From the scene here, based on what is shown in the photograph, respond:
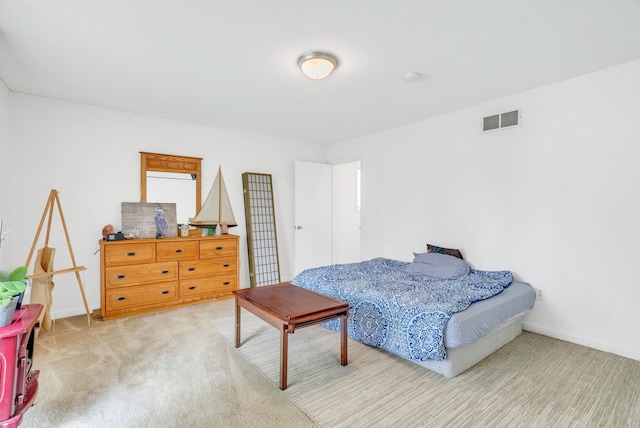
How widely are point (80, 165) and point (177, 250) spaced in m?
1.46

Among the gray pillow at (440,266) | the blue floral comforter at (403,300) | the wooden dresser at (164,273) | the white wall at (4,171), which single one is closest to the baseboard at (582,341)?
the blue floral comforter at (403,300)

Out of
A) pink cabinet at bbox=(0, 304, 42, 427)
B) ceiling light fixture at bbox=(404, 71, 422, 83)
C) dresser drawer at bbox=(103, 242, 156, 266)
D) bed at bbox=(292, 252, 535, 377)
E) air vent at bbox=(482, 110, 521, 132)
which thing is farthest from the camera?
dresser drawer at bbox=(103, 242, 156, 266)

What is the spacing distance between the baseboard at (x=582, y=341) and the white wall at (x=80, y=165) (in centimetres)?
425

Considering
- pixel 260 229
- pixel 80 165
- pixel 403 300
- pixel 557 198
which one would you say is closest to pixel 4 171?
pixel 80 165

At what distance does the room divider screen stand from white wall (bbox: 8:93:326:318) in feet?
2.07

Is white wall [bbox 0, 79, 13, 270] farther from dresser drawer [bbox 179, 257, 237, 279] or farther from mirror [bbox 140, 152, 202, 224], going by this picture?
dresser drawer [bbox 179, 257, 237, 279]

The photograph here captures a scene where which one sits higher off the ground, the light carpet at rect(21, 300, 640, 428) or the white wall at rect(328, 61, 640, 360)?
the white wall at rect(328, 61, 640, 360)

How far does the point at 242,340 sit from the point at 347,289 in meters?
1.09

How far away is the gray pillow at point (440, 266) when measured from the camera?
Answer: 334 cm

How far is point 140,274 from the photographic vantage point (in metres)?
3.55

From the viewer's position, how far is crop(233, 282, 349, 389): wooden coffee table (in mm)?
2125

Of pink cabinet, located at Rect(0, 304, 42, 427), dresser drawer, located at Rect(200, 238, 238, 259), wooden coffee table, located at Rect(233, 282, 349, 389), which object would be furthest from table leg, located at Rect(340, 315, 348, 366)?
dresser drawer, located at Rect(200, 238, 238, 259)

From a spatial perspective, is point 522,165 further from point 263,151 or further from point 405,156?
point 263,151

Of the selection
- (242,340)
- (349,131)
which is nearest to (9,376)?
(242,340)
